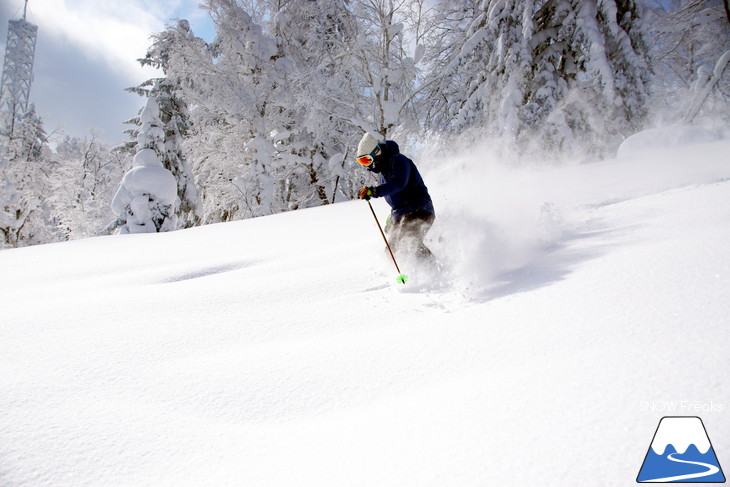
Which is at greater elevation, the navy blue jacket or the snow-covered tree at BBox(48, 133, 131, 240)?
the snow-covered tree at BBox(48, 133, 131, 240)

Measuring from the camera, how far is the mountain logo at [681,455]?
42.2 inches

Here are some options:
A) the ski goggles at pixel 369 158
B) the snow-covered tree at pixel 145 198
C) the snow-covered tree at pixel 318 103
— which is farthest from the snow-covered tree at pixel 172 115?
the ski goggles at pixel 369 158

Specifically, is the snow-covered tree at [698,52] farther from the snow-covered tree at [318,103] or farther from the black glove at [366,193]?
the black glove at [366,193]

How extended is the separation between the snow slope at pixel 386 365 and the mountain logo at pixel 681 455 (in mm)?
34

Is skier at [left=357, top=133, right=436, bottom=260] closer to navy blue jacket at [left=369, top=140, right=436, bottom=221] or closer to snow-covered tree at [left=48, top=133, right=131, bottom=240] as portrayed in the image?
navy blue jacket at [left=369, top=140, right=436, bottom=221]

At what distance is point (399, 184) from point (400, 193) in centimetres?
20

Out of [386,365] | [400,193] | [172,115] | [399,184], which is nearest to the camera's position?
[386,365]

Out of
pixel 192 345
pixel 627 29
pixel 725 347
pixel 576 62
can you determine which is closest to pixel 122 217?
pixel 192 345

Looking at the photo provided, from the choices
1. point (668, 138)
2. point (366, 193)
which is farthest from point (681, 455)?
point (668, 138)

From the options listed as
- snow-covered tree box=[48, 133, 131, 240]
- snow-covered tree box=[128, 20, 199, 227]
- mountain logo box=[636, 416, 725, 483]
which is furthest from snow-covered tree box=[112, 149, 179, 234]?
mountain logo box=[636, 416, 725, 483]

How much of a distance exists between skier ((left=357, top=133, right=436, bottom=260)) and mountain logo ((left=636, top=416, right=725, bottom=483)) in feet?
9.17

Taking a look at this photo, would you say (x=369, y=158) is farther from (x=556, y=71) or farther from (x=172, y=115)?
(x=172, y=115)

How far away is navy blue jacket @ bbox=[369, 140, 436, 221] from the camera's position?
4.03 m

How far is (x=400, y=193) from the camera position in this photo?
165 inches
